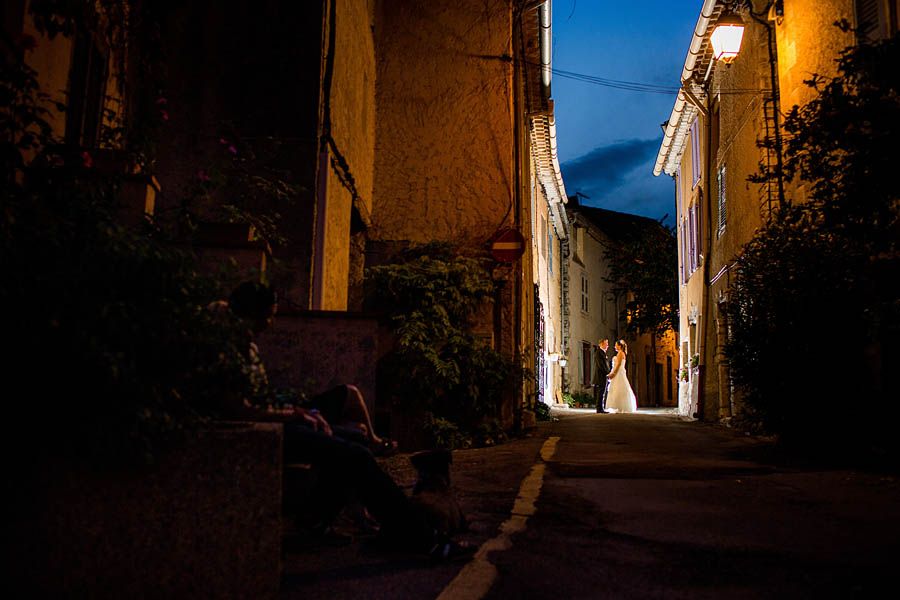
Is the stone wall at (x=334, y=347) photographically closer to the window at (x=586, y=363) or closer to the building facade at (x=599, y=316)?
the building facade at (x=599, y=316)

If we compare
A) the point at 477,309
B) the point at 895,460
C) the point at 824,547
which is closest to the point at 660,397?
the point at 477,309

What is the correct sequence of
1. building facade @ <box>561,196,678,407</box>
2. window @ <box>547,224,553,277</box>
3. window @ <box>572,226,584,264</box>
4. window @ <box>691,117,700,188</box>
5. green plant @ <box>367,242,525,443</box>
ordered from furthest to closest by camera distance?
window @ <box>572,226,584,264</box>, building facade @ <box>561,196,678,407</box>, window @ <box>547,224,553,277</box>, window @ <box>691,117,700,188</box>, green plant @ <box>367,242,525,443</box>

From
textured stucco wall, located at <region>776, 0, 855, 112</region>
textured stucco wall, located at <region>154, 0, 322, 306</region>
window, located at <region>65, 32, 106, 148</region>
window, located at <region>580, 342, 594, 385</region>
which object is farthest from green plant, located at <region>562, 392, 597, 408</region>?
window, located at <region>65, 32, 106, 148</region>

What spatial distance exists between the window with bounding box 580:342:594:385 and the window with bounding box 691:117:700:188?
13952mm

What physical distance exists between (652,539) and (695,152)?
53.5ft

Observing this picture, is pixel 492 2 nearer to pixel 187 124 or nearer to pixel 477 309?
pixel 477 309

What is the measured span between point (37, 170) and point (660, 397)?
40.0 meters

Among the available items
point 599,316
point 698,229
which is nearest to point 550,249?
point 698,229

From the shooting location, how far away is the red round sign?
11.0 meters

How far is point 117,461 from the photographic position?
8.47 feet

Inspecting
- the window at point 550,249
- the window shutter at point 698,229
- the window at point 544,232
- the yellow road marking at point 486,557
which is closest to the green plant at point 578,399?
the window at point 550,249

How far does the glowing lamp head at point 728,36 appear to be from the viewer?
11.7 metres

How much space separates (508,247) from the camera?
36.2 ft

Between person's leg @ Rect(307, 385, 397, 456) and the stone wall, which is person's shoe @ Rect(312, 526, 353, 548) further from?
the stone wall
